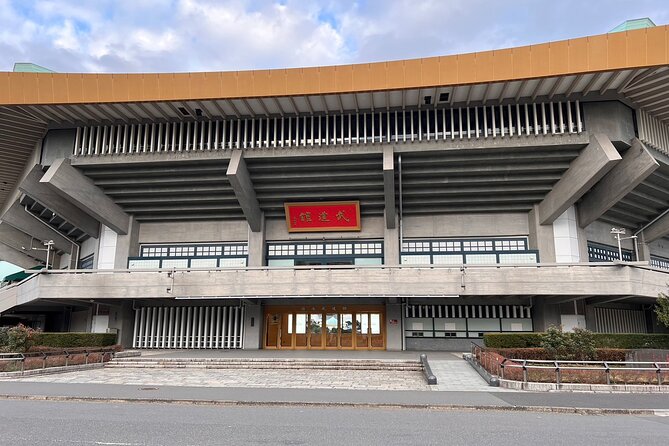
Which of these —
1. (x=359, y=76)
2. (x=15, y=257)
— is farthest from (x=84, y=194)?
(x=15, y=257)

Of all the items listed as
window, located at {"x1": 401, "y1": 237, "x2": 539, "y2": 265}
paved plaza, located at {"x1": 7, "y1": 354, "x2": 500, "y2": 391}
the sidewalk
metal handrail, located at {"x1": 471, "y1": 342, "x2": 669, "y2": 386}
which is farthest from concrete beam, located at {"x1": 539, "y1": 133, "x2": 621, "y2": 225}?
the sidewalk

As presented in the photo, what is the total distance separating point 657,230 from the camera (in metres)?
29.9

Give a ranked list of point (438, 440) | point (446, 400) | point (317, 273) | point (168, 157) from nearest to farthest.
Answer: point (438, 440)
point (446, 400)
point (317, 273)
point (168, 157)

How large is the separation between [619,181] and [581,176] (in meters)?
1.91

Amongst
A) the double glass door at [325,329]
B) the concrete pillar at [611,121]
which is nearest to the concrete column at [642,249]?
the concrete pillar at [611,121]

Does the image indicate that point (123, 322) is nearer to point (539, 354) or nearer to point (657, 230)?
point (539, 354)

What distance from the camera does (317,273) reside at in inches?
975

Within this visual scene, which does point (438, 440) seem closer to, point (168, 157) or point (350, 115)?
point (350, 115)

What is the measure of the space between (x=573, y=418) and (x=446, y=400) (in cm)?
294

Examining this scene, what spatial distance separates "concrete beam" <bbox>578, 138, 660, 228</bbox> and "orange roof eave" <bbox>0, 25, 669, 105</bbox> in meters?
4.74

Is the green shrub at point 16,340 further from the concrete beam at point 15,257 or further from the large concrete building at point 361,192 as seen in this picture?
the concrete beam at point 15,257

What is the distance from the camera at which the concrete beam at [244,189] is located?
82.8 feet

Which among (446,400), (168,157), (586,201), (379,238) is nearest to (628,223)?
(586,201)

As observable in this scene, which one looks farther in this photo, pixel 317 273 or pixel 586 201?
pixel 586 201
